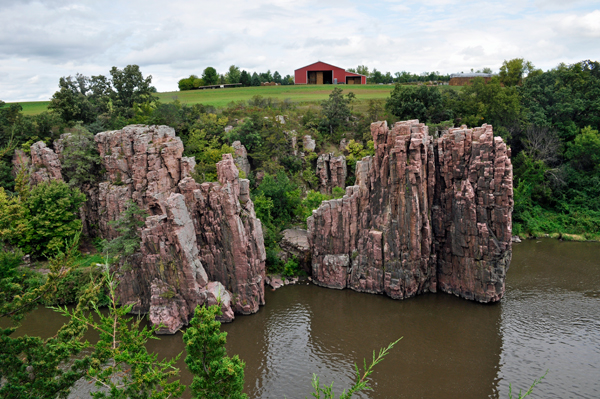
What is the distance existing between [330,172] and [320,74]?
38.4 metres

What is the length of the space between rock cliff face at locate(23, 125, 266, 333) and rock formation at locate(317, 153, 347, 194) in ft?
61.0

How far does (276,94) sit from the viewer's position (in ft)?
238

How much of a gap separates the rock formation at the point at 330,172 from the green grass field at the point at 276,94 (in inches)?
771

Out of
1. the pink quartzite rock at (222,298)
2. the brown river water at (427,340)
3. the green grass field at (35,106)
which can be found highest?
the green grass field at (35,106)

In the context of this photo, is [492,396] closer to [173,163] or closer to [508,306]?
[508,306]

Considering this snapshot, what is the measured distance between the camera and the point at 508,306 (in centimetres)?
2781

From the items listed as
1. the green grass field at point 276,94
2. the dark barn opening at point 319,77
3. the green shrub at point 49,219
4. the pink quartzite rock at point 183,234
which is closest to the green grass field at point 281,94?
the green grass field at point 276,94

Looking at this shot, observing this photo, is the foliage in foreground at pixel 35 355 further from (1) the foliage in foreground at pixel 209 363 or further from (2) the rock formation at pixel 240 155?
(2) the rock formation at pixel 240 155

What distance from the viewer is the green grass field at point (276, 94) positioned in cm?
6531

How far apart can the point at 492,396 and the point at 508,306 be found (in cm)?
958

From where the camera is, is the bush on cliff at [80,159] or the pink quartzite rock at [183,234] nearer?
the pink quartzite rock at [183,234]

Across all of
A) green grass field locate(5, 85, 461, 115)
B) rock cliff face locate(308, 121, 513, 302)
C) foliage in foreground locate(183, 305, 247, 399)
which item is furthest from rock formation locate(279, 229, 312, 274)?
green grass field locate(5, 85, 461, 115)

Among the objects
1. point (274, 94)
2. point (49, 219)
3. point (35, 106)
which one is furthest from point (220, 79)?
point (49, 219)

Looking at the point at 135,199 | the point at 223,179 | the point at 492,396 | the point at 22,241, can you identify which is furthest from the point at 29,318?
the point at 492,396
